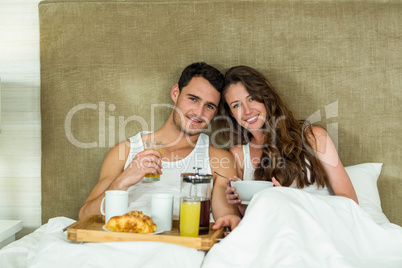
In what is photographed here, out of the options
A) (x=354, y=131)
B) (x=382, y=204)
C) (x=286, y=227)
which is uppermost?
(x=354, y=131)

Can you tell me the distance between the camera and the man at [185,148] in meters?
1.86

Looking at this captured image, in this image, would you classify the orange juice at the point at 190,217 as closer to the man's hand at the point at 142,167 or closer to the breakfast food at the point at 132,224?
the breakfast food at the point at 132,224

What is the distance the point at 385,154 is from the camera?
81.4 inches

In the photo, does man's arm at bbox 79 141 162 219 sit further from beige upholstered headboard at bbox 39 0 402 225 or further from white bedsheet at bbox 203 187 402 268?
white bedsheet at bbox 203 187 402 268

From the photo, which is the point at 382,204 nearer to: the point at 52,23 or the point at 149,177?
the point at 149,177

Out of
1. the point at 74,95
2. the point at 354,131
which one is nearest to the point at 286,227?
the point at 354,131

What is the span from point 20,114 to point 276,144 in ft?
5.21

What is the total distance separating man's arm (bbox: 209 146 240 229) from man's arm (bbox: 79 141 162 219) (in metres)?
0.37

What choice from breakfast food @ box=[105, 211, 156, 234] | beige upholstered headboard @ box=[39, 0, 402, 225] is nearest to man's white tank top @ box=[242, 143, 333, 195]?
beige upholstered headboard @ box=[39, 0, 402, 225]

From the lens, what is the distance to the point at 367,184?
6.27ft

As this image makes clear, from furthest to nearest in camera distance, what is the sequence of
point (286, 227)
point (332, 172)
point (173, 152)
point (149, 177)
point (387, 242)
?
point (173, 152)
point (332, 172)
point (149, 177)
point (387, 242)
point (286, 227)

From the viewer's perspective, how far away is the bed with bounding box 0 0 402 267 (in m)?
2.08

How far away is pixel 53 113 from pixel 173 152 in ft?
2.49

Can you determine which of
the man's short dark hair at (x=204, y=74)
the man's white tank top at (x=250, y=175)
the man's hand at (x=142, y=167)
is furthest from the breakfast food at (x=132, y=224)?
the man's short dark hair at (x=204, y=74)
